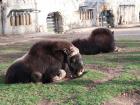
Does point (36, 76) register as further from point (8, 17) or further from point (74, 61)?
point (8, 17)

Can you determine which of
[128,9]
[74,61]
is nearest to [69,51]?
[74,61]

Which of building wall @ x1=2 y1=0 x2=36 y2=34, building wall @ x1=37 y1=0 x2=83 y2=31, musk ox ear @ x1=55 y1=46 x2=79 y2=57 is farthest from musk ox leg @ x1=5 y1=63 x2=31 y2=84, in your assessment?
building wall @ x1=37 y1=0 x2=83 y2=31

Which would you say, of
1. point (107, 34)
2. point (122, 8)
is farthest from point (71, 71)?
point (122, 8)

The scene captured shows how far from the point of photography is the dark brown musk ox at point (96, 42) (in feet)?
29.0

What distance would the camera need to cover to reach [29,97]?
470 cm

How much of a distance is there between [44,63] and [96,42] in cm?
368

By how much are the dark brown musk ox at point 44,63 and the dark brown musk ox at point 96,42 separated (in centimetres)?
333

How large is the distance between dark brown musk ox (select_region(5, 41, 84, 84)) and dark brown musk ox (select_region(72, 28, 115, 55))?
333 cm

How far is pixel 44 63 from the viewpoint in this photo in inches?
210

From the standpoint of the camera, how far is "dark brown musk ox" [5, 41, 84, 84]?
17.3 feet

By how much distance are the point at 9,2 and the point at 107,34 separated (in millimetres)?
11523

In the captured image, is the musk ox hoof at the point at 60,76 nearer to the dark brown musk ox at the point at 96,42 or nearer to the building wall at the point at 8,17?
the dark brown musk ox at the point at 96,42

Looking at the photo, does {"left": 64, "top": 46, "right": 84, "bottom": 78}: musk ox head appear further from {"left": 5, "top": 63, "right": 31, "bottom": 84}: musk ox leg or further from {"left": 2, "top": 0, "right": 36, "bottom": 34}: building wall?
{"left": 2, "top": 0, "right": 36, "bottom": 34}: building wall

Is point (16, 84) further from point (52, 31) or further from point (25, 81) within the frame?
point (52, 31)
